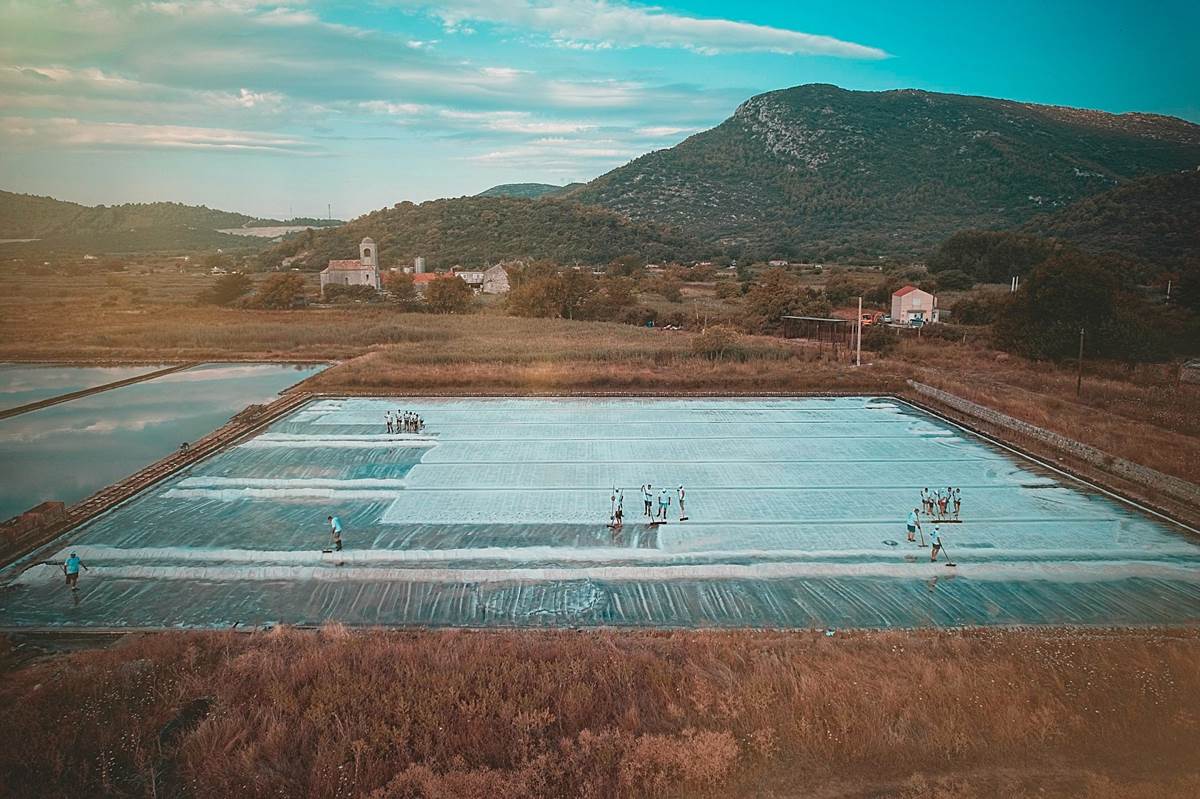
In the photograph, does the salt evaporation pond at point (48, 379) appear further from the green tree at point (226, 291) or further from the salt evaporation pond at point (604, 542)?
the green tree at point (226, 291)

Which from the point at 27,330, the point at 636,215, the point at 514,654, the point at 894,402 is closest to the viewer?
the point at 514,654

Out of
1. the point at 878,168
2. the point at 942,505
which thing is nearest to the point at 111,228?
the point at 942,505

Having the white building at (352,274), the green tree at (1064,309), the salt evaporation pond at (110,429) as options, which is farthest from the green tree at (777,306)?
the white building at (352,274)

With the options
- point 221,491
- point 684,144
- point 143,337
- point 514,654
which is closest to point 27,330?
point 143,337

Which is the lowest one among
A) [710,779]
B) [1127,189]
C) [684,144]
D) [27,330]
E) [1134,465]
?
[710,779]

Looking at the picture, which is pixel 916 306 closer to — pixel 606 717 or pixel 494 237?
pixel 606 717

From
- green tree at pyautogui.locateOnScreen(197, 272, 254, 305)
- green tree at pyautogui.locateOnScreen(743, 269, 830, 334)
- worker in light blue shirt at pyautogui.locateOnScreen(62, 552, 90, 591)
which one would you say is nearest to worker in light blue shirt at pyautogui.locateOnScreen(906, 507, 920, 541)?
worker in light blue shirt at pyautogui.locateOnScreen(62, 552, 90, 591)

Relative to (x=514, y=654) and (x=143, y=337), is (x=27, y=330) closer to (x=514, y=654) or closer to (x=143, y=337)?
(x=143, y=337)
